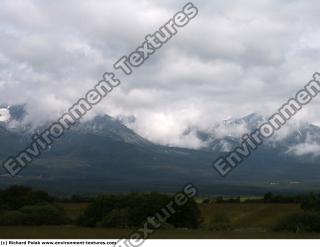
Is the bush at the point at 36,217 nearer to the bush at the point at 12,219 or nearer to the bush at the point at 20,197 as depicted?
the bush at the point at 12,219

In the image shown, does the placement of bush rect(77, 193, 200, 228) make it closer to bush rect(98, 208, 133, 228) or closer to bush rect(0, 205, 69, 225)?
bush rect(98, 208, 133, 228)

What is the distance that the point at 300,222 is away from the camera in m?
42.8

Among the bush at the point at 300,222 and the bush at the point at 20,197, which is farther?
the bush at the point at 20,197

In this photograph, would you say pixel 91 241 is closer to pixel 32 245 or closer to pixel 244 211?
pixel 32 245

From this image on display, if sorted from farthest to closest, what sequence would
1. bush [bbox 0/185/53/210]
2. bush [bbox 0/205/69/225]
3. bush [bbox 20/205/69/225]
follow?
bush [bbox 0/185/53/210]
bush [bbox 20/205/69/225]
bush [bbox 0/205/69/225]

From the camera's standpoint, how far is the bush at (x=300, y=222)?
136 feet

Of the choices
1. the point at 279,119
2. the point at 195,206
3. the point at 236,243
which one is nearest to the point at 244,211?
the point at 195,206

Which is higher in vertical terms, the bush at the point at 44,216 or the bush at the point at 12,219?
the bush at the point at 12,219

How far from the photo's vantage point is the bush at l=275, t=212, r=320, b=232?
136 ft

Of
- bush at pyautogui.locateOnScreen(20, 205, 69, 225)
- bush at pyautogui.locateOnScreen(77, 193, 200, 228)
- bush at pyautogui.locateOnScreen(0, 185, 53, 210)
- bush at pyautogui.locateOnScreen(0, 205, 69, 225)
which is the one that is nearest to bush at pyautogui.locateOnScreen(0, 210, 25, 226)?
bush at pyautogui.locateOnScreen(0, 205, 69, 225)

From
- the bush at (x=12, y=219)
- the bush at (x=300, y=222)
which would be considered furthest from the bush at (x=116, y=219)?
the bush at (x=300, y=222)

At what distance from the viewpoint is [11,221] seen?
45719 millimetres

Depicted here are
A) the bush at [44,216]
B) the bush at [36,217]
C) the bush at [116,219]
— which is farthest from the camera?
the bush at [44,216]

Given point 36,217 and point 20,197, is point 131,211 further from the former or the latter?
point 20,197
